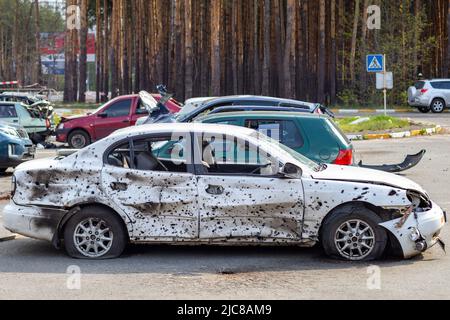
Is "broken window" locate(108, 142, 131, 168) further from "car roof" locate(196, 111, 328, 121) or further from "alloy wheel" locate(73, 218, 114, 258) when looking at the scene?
"car roof" locate(196, 111, 328, 121)

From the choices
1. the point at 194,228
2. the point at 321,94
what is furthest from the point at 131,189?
the point at 321,94

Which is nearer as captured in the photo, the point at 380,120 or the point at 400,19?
the point at 380,120

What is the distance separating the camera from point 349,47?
50.0m

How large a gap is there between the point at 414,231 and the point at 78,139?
16.6 meters

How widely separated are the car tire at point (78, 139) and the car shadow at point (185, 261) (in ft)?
47.1

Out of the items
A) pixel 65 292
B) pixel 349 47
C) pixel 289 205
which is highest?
pixel 349 47

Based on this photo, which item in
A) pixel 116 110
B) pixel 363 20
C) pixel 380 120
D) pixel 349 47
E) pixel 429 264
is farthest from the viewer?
pixel 349 47

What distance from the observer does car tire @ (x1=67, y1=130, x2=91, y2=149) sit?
2434cm

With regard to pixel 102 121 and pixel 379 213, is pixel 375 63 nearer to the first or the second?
pixel 102 121

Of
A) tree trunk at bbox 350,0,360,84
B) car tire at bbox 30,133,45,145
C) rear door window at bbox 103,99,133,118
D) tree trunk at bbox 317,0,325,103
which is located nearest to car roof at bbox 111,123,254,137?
rear door window at bbox 103,99,133,118

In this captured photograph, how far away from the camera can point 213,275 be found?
27.9 ft

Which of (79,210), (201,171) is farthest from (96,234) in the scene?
(201,171)

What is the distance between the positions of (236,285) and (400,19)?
39611 mm

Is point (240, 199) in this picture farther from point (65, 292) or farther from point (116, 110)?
point (116, 110)
